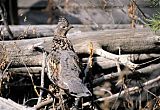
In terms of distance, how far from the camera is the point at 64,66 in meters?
4.03

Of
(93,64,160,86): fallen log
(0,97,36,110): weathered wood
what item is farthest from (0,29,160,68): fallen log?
(0,97,36,110): weathered wood

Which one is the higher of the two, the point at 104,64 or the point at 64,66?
the point at 64,66

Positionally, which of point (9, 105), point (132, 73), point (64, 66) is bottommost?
point (9, 105)

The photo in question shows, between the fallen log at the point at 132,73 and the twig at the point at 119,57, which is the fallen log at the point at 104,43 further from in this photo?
the fallen log at the point at 132,73

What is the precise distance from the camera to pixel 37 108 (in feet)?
13.3

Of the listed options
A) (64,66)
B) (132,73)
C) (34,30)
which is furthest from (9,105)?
(34,30)

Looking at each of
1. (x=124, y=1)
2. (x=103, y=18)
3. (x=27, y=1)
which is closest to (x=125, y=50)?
(x=124, y=1)

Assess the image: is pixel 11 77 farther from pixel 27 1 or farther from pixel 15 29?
pixel 27 1

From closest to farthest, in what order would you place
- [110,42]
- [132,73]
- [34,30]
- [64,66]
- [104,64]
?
1. [64,66]
2. [132,73]
3. [104,64]
4. [110,42]
5. [34,30]

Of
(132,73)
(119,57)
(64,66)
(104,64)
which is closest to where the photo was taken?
(64,66)

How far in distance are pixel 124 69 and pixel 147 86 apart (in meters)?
0.30

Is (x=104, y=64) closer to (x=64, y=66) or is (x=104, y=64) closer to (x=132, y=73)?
(x=132, y=73)

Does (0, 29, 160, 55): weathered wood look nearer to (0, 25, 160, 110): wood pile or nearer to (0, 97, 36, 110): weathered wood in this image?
(0, 25, 160, 110): wood pile

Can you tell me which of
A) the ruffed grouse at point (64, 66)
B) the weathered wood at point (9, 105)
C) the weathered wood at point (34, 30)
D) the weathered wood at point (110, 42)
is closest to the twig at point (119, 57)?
the weathered wood at point (110, 42)
